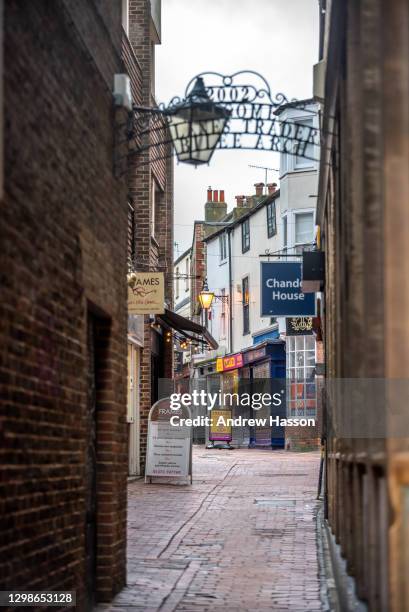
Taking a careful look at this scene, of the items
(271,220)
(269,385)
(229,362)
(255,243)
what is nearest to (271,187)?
(255,243)

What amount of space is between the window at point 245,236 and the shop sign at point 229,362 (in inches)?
166

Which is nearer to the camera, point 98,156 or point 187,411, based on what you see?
point 98,156

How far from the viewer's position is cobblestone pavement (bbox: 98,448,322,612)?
944 centimetres

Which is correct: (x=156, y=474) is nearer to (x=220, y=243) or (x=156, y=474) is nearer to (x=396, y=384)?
(x=396, y=384)

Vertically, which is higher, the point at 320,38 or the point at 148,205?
the point at 320,38

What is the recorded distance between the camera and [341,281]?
7.97 meters

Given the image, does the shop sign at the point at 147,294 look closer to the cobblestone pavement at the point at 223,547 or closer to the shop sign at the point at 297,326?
the cobblestone pavement at the point at 223,547

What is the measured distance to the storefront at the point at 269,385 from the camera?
4028 cm

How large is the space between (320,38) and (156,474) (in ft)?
27.4

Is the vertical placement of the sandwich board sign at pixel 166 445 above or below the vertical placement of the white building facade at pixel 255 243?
below

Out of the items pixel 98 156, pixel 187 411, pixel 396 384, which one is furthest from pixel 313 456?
pixel 396 384

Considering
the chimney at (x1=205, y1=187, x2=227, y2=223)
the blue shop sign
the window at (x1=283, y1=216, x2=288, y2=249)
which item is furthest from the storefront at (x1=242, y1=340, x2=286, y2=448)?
the blue shop sign

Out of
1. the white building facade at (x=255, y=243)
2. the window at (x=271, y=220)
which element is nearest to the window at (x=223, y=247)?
the white building facade at (x=255, y=243)

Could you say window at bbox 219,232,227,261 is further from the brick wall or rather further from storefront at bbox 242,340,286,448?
the brick wall
